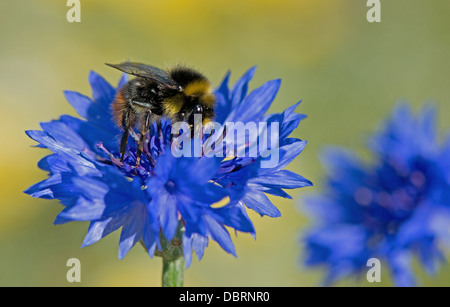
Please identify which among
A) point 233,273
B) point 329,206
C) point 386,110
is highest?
point 386,110

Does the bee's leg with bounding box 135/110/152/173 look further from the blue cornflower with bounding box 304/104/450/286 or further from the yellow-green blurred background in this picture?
the yellow-green blurred background

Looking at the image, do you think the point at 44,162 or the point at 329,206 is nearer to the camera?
the point at 44,162

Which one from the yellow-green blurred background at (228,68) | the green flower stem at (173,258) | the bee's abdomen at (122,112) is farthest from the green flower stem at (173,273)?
the yellow-green blurred background at (228,68)

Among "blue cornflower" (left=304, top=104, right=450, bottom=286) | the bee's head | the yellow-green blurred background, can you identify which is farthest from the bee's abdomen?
the yellow-green blurred background

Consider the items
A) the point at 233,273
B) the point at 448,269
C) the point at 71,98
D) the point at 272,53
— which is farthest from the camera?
the point at 272,53

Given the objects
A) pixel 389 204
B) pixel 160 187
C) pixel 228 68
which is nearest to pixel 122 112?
pixel 160 187

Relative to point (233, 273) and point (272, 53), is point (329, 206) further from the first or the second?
point (272, 53)

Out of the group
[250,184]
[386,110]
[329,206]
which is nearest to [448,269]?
[329,206]
